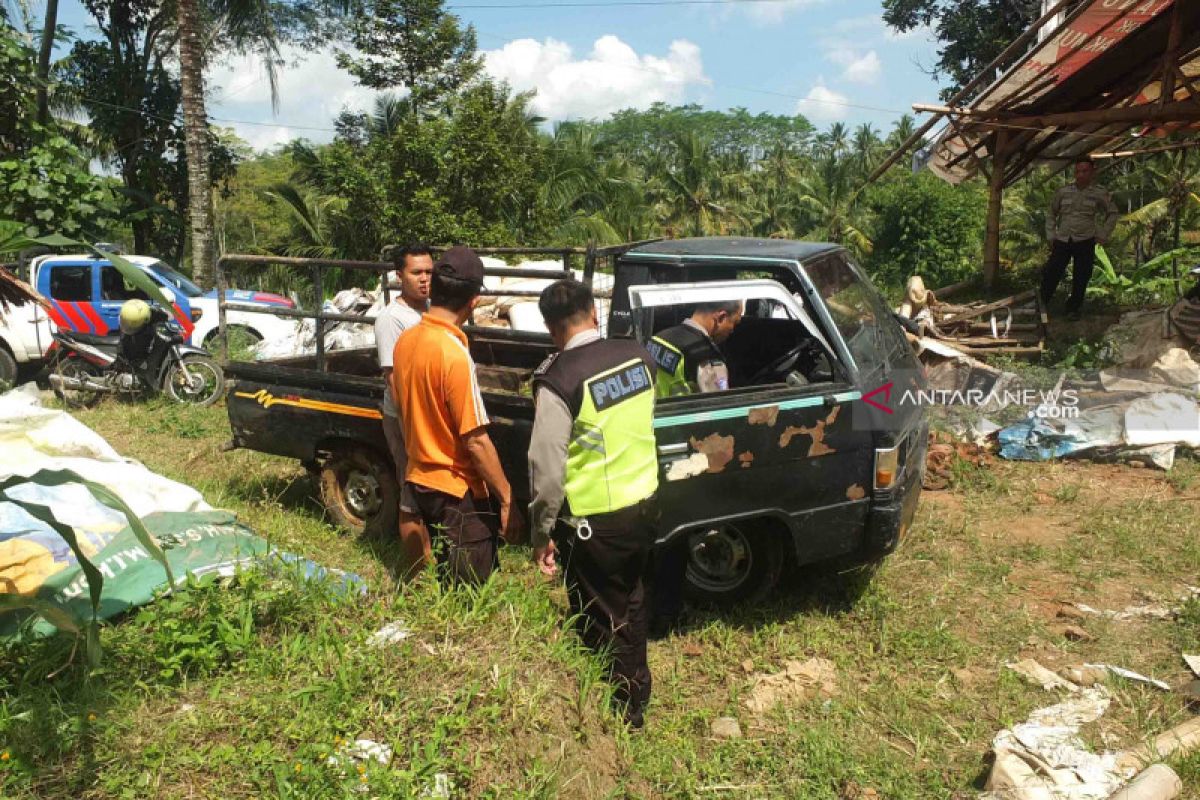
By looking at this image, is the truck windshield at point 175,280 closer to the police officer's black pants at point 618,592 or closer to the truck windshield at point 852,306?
the truck windshield at point 852,306

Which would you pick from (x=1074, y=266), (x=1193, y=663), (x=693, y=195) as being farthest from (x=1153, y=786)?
(x=693, y=195)

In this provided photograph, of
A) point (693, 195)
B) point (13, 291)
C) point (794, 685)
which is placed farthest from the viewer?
point (693, 195)

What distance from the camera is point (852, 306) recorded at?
4.65 meters

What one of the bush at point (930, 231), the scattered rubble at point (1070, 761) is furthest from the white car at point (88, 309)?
the bush at point (930, 231)

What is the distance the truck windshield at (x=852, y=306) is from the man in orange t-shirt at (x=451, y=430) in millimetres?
1744

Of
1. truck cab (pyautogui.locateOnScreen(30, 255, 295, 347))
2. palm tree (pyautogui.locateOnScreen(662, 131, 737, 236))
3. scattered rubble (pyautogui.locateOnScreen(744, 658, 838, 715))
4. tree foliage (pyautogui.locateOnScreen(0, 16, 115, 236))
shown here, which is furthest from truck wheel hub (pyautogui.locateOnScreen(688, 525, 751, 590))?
palm tree (pyautogui.locateOnScreen(662, 131, 737, 236))

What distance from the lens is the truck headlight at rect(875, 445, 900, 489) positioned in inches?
161

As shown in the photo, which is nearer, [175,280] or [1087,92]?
[1087,92]

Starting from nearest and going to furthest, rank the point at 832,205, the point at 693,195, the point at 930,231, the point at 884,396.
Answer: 1. the point at 884,396
2. the point at 930,231
3. the point at 832,205
4. the point at 693,195

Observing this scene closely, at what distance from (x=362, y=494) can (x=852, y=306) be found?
2974 millimetres

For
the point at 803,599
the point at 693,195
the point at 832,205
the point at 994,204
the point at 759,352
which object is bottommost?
the point at 803,599

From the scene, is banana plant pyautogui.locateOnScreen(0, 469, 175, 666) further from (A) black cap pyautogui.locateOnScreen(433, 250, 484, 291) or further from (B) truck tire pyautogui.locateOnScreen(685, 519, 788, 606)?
(B) truck tire pyautogui.locateOnScreen(685, 519, 788, 606)

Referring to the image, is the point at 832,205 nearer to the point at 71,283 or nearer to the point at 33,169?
the point at 33,169

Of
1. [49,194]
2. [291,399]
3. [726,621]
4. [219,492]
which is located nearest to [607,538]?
[726,621]
